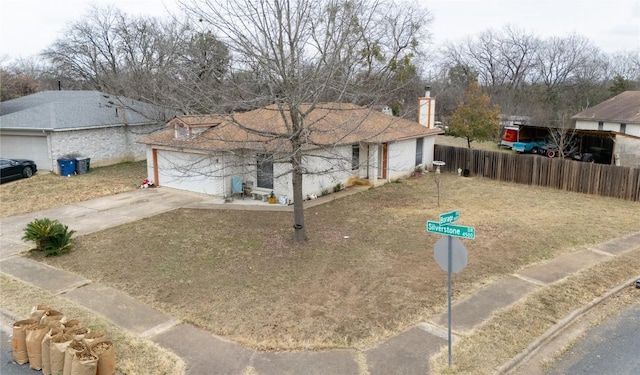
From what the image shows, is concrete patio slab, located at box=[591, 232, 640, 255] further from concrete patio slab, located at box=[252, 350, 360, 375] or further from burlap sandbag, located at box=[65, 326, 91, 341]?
burlap sandbag, located at box=[65, 326, 91, 341]

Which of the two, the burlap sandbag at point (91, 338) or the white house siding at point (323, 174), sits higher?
the white house siding at point (323, 174)

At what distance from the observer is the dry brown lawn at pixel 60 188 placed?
55.3ft

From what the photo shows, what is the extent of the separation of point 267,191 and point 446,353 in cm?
1134

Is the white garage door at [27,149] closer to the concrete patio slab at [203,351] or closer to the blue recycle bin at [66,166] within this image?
the blue recycle bin at [66,166]

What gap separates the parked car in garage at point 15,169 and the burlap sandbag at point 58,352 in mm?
Answer: 16941

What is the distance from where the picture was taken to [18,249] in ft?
39.7

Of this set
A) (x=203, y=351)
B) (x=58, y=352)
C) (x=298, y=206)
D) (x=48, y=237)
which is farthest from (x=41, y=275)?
(x=298, y=206)

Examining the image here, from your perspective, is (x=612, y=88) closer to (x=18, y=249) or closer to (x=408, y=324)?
(x=408, y=324)

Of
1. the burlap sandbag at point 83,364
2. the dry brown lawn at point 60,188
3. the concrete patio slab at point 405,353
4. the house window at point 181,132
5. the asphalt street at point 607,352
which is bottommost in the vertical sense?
the asphalt street at point 607,352

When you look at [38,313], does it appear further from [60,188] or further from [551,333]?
[60,188]

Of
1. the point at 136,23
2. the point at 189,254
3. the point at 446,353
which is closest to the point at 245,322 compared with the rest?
the point at 446,353

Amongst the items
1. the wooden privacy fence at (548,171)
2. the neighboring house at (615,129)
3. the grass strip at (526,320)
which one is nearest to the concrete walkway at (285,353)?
the grass strip at (526,320)

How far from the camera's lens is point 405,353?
6.97m

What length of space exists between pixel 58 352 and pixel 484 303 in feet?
23.4
